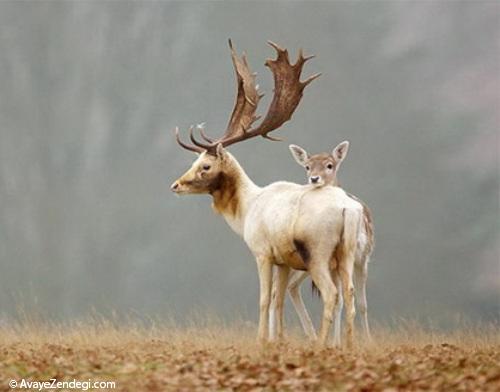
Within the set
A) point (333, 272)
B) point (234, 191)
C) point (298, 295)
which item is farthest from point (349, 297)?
point (234, 191)

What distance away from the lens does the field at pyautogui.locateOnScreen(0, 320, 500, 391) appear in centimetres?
998

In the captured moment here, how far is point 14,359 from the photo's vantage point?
39.8 ft

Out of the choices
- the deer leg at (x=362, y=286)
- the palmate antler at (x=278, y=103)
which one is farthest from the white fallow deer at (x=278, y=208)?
the deer leg at (x=362, y=286)

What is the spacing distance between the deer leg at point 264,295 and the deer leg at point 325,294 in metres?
0.85

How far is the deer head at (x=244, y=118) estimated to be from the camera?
14.2m

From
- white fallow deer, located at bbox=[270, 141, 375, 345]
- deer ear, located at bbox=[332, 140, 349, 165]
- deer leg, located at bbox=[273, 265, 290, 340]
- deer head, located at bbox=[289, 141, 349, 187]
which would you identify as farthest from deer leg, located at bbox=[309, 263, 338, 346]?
deer ear, located at bbox=[332, 140, 349, 165]

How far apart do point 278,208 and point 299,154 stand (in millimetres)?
1005

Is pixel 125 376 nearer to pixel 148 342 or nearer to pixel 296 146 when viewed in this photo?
pixel 148 342

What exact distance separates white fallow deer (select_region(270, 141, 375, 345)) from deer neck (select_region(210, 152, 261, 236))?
861mm

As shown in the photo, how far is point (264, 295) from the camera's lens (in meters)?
13.1

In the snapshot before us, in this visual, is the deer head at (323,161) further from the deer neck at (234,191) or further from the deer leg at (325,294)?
the deer leg at (325,294)

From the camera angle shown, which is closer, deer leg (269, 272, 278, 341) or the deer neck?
deer leg (269, 272, 278, 341)

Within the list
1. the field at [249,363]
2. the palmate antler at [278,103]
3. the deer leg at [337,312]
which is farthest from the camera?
the palmate antler at [278,103]

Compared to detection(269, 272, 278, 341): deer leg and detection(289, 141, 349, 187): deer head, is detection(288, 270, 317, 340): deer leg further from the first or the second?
detection(289, 141, 349, 187): deer head
